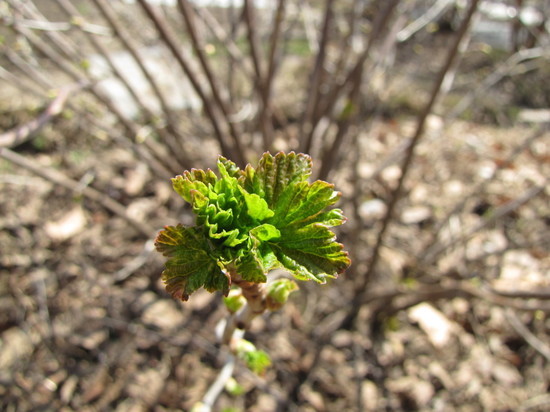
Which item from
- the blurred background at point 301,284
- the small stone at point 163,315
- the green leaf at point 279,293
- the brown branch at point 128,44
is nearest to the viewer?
the green leaf at point 279,293

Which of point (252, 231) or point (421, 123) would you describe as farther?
point (421, 123)

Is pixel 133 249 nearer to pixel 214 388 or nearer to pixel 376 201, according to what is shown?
pixel 376 201

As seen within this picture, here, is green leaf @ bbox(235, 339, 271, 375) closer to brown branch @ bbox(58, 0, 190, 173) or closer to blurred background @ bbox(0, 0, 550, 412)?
blurred background @ bbox(0, 0, 550, 412)

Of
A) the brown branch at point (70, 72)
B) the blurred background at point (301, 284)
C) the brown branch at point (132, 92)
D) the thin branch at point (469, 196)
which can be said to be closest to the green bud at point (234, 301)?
the blurred background at point (301, 284)

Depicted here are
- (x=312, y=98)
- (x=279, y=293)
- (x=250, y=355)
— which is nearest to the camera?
(x=279, y=293)

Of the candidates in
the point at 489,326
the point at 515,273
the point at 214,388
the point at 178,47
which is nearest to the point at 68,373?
the point at 214,388

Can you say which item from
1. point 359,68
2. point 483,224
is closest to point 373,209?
point 483,224

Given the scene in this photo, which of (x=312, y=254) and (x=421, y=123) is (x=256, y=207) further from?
(x=421, y=123)

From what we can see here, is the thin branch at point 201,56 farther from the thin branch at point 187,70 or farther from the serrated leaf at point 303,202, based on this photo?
the serrated leaf at point 303,202
